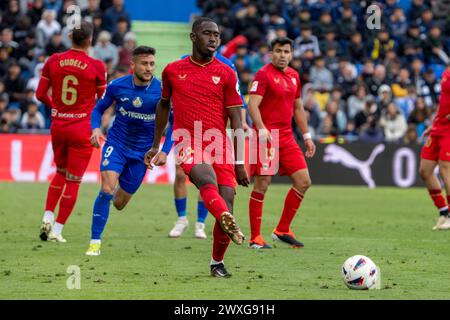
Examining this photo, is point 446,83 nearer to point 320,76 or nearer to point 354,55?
point 320,76

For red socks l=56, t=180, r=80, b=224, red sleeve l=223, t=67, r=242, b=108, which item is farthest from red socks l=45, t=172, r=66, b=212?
red sleeve l=223, t=67, r=242, b=108

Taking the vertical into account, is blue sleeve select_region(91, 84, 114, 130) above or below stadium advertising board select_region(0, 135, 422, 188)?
above

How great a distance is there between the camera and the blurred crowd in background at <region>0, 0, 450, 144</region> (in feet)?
83.4

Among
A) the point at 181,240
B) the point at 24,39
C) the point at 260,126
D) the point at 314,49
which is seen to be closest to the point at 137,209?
the point at 181,240

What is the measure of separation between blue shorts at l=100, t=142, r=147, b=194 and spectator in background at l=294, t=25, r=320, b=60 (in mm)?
16199

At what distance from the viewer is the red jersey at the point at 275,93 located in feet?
41.5

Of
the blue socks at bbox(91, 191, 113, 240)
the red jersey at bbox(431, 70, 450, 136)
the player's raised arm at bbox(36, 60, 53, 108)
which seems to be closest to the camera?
the blue socks at bbox(91, 191, 113, 240)

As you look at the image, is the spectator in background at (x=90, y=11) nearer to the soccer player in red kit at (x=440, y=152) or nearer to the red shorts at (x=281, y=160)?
the soccer player in red kit at (x=440, y=152)

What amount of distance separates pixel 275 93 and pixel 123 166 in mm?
2121

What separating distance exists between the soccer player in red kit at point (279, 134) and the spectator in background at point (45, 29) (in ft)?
46.8

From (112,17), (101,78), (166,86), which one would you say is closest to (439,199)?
(101,78)

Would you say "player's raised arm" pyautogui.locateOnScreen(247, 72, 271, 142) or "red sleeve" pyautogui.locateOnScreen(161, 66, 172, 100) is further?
"player's raised arm" pyautogui.locateOnScreen(247, 72, 271, 142)

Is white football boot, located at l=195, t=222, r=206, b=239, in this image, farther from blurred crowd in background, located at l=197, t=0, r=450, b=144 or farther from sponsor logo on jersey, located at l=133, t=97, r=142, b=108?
blurred crowd in background, located at l=197, t=0, r=450, b=144

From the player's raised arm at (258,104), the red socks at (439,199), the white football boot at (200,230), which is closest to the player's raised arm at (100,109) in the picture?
the player's raised arm at (258,104)
